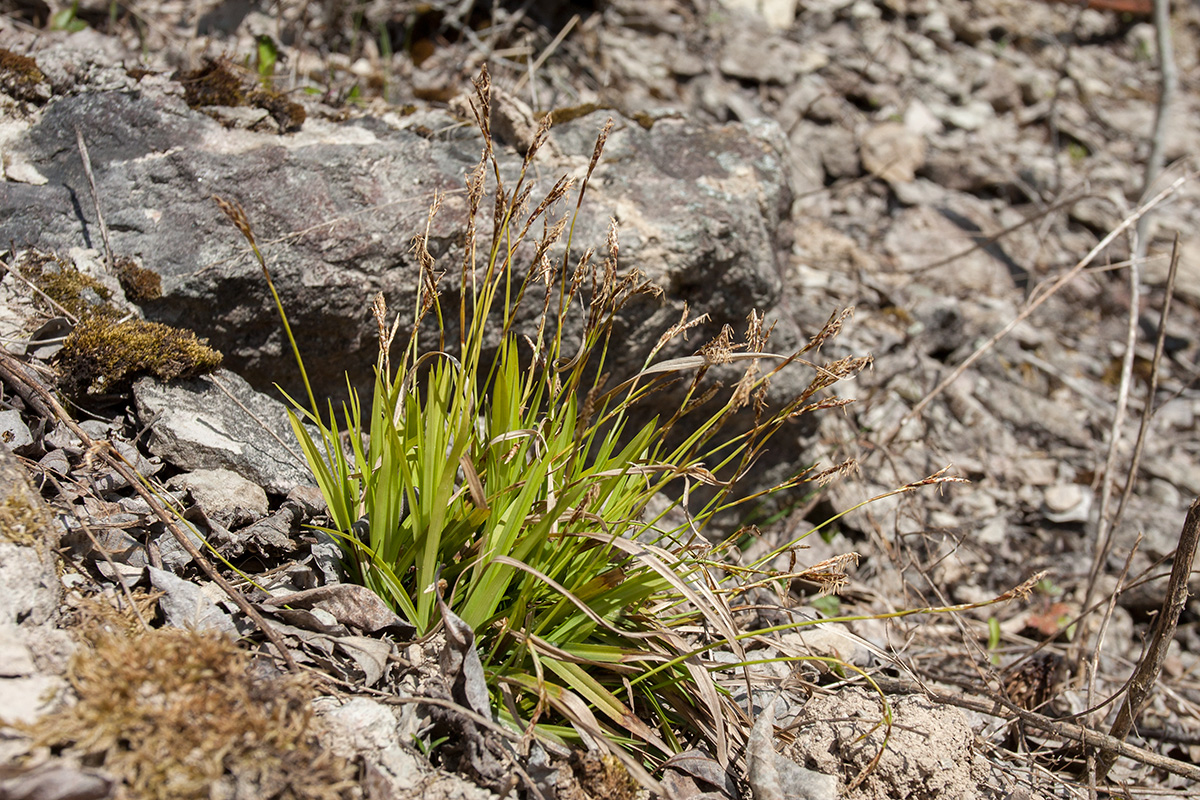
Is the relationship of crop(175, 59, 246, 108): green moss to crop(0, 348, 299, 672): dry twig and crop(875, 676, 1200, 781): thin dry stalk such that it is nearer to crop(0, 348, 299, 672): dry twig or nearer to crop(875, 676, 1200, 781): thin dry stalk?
crop(0, 348, 299, 672): dry twig

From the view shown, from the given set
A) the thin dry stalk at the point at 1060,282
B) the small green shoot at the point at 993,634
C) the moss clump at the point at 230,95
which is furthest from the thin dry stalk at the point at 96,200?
the small green shoot at the point at 993,634

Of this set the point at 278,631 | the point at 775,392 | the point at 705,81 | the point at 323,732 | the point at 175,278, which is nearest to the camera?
the point at 323,732

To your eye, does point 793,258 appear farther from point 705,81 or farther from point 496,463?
point 496,463

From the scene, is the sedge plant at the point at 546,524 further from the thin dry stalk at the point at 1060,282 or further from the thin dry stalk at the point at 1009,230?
the thin dry stalk at the point at 1009,230

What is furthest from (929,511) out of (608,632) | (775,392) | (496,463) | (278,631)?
(278,631)

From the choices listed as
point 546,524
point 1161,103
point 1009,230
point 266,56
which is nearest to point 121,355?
point 546,524

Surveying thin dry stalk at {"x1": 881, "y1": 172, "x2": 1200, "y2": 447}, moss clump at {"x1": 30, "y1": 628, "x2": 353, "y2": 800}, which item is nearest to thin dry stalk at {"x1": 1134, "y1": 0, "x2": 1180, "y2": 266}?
thin dry stalk at {"x1": 881, "y1": 172, "x2": 1200, "y2": 447}

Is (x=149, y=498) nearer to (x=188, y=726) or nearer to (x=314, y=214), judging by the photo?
(x=188, y=726)
